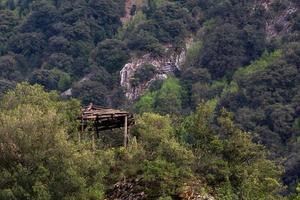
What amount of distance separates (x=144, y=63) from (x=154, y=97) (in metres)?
10.4

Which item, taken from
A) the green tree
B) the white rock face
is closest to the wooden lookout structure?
the green tree

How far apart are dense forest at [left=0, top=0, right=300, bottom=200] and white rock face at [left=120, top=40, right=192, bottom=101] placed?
28 cm

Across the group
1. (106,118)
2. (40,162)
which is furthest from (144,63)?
(40,162)

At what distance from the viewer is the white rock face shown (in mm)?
102938

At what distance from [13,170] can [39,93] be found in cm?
1387

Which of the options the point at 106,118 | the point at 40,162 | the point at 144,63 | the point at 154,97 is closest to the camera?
the point at 40,162

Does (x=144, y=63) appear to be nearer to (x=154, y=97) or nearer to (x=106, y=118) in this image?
(x=154, y=97)

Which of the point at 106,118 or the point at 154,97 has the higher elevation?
the point at 106,118

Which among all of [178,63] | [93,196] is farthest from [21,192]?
[178,63]

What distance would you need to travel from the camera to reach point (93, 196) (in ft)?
87.0

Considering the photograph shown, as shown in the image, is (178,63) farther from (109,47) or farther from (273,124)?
(273,124)

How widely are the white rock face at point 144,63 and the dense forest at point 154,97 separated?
0.28 m

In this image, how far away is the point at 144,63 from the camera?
105438mm

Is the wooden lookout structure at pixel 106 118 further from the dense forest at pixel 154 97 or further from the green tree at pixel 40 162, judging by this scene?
the green tree at pixel 40 162
